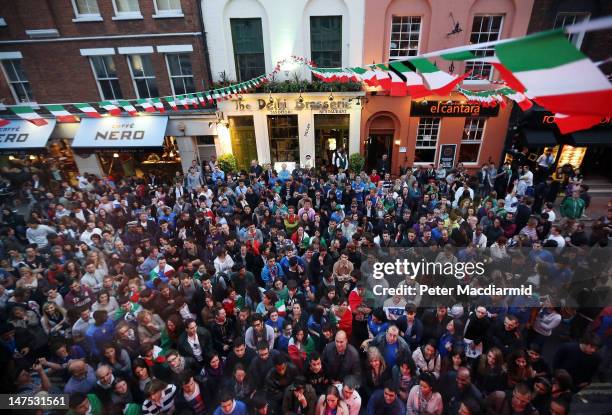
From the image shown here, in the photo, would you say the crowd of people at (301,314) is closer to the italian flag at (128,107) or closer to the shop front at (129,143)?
the italian flag at (128,107)

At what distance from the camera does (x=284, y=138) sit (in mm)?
14523

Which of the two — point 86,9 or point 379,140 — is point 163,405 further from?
point 86,9

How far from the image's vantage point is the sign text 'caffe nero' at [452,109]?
511 inches

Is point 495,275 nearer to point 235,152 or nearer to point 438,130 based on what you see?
point 438,130

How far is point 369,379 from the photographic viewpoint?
4621 mm

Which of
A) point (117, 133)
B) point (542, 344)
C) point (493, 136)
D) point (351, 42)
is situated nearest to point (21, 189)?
point (117, 133)

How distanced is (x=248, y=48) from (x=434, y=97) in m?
8.80

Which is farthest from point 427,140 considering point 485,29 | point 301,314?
point 301,314

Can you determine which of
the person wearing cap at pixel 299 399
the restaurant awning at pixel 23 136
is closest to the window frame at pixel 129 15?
the restaurant awning at pixel 23 136

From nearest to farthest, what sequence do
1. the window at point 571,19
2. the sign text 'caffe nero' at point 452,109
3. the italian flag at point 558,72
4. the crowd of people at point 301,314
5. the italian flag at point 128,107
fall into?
the italian flag at point 558,72
the crowd of people at point 301,314
the italian flag at point 128,107
the window at point 571,19
the sign text 'caffe nero' at point 452,109

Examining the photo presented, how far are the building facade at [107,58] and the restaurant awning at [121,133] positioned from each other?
0.31 feet

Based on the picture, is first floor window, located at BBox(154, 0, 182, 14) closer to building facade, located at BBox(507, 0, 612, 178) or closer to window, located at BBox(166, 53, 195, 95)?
window, located at BBox(166, 53, 195, 95)

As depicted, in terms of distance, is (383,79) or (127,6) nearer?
(383,79)

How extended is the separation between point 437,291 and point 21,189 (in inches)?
691
